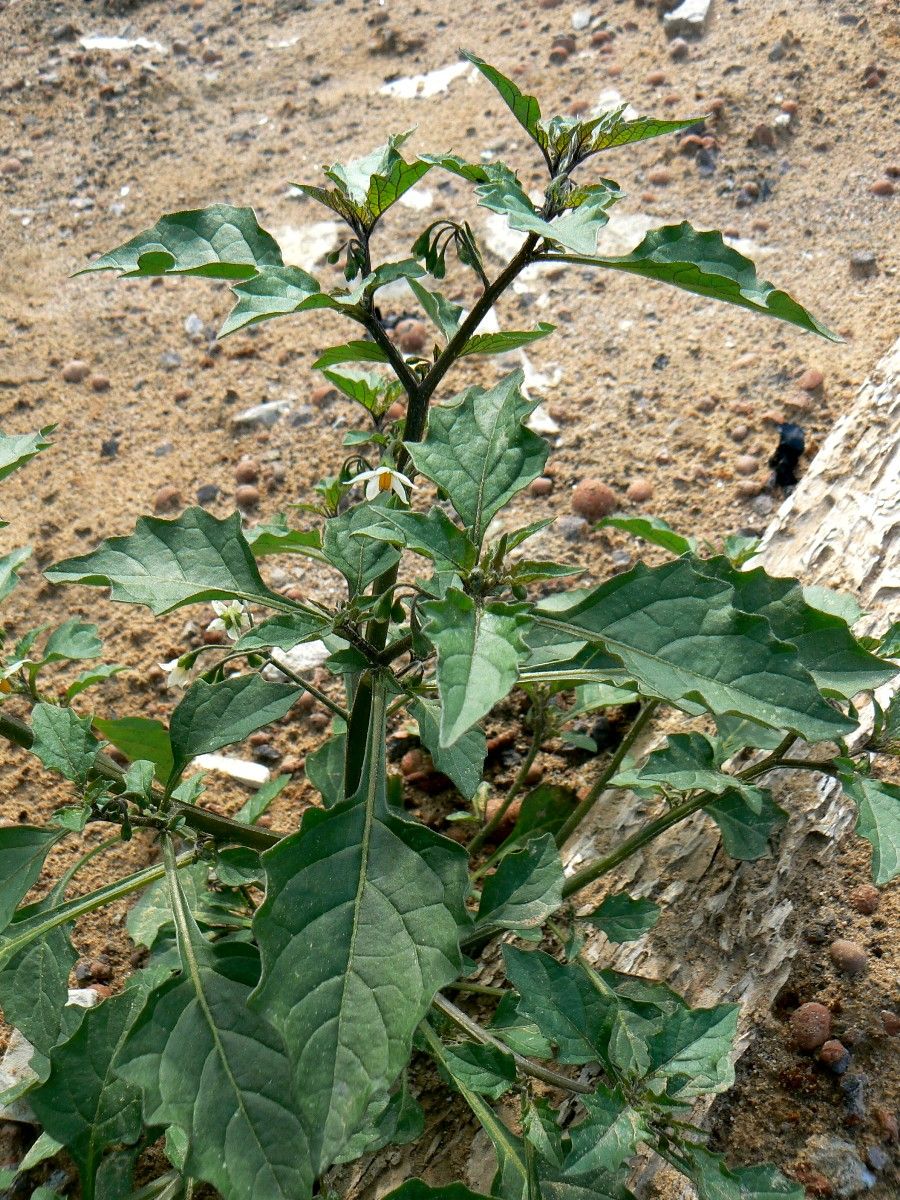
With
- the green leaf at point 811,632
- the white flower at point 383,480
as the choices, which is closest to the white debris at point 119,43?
the white flower at point 383,480

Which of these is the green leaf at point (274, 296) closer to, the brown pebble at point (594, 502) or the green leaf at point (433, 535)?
the green leaf at point (433, 535)

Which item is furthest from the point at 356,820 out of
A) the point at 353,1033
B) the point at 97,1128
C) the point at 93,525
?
the point at 93,525

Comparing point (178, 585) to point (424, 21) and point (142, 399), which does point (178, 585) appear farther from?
point (424, 21)

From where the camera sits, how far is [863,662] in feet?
5.10

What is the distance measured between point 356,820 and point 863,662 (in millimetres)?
776

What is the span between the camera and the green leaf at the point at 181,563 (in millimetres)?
1528

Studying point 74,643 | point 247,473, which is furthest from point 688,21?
point 74,643

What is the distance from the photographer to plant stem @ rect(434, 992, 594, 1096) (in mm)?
1614

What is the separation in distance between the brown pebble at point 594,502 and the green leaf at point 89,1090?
179cm

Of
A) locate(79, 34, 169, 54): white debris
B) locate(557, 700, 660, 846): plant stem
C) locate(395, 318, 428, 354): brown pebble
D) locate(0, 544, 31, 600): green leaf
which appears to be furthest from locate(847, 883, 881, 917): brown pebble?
locate(79, 34, 169, 54): white debris

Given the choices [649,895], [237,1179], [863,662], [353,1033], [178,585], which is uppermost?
[178,585]

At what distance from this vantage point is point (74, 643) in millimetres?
2109

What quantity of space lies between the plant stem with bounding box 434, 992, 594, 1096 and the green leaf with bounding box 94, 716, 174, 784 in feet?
2.24

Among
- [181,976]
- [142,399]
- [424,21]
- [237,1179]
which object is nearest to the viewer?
[237,1179]
